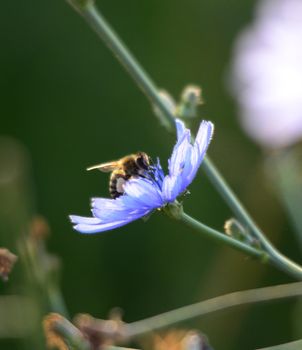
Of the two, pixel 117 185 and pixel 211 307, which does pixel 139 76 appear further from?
pixel 211 307

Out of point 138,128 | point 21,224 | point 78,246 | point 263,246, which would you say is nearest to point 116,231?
point 78,246

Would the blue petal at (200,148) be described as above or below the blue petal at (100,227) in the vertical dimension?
above

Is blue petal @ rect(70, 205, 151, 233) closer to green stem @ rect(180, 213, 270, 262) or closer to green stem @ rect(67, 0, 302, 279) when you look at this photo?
green stem @ rect(180, 213, 270, 262)

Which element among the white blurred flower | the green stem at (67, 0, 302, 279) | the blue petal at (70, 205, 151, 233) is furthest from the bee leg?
the white blurred flower

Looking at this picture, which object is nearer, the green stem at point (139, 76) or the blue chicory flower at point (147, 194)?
the blue chicory flower at point (147, 194)

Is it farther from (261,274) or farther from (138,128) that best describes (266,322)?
(138,128)

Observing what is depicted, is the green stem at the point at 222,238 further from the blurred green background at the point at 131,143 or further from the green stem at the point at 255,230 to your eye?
the blurred green background at the point at 131,143

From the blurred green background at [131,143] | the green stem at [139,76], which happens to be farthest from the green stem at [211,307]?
the blurred green background at [131,143]
